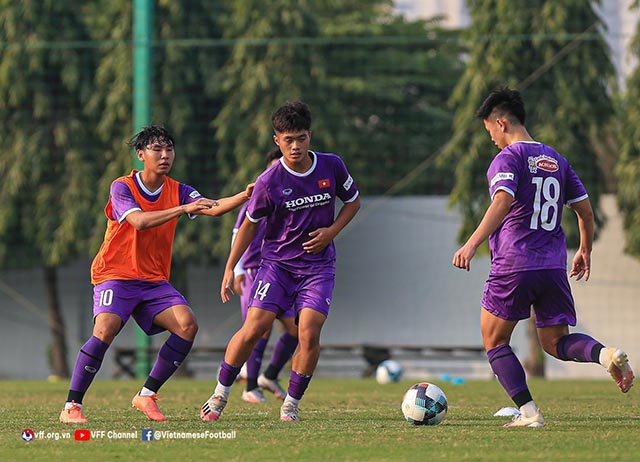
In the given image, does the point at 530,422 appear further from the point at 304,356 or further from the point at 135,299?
the point at 135,299

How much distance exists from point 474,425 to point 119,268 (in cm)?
242

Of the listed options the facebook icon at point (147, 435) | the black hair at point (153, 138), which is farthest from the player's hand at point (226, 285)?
the facebook icon at point (147, 435)

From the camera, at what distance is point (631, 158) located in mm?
19562

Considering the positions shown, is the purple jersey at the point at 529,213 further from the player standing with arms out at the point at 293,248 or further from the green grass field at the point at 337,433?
the player standing with arms out at the point at 293,248

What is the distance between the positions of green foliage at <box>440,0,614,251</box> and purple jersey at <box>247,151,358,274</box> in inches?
449

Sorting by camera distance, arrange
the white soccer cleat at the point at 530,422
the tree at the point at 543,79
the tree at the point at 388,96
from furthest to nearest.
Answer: the tree at the point at 388,96 → the tree at the point at 543,79 → the white soccer cleat at the point at 530,422

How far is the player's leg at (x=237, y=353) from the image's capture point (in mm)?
8078

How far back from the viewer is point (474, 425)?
7.87 meters

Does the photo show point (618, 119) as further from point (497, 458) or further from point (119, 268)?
point (497, 458)

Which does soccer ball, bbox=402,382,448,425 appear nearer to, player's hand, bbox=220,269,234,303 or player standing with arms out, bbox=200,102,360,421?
player standing with arms out, bbox=200,102,360,421

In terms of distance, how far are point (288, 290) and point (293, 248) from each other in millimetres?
264

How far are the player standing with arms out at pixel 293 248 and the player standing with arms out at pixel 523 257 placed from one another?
43.1 inches

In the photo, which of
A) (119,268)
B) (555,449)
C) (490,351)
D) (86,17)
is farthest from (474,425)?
(86,17)

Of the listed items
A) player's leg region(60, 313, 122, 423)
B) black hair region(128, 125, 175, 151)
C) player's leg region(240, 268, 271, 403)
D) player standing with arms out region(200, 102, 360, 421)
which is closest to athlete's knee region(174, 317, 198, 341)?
player standing with arms out region(200, 102, 360, 421)
